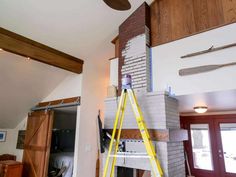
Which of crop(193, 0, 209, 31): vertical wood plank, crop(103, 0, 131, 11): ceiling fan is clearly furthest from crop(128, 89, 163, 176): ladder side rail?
crop(193, 0, 209, 31): vertical wood plank

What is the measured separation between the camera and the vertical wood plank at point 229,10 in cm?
261

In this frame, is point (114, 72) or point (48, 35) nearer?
point (48, 35)

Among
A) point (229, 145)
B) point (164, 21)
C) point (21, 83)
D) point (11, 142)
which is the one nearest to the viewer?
point (164, 21)

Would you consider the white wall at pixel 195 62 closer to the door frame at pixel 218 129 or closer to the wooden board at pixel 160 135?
the wooden board at pixel 160 135

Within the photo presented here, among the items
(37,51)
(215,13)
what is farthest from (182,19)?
(37,51)

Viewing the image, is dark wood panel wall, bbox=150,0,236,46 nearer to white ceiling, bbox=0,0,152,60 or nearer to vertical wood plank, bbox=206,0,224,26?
vertical wood plank, bbox=206,0,224,26

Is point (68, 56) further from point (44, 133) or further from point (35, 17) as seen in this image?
point (44, 133)

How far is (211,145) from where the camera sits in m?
5.37

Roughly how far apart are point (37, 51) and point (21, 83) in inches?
49.3

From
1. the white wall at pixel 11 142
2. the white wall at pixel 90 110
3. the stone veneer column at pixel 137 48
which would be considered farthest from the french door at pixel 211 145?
the white wall at pixel 11 142

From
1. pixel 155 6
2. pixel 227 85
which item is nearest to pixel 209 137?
pixel 227 85

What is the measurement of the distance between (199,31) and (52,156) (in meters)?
5.08

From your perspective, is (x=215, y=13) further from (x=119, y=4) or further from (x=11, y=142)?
(x=11, y=142)

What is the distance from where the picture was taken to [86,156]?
428 centimetres
